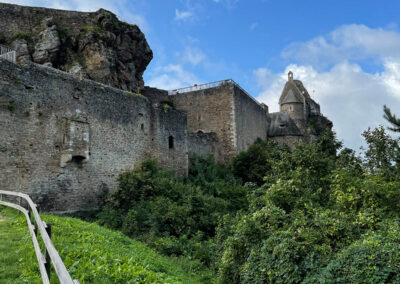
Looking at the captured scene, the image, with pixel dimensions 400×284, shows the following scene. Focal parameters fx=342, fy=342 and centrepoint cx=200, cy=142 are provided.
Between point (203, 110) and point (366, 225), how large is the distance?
19.9 metres

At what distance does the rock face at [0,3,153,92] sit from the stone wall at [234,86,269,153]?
8.78 meters

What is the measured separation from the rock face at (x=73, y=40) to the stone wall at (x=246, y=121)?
8.78 metres

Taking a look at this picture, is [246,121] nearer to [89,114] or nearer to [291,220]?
[89,114]

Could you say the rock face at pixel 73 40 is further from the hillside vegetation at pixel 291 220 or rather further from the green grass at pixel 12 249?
Result: the green grass at pixel 12 249

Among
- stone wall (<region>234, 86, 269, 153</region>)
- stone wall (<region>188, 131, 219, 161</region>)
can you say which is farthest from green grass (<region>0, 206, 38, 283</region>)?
stone wall (<region>234, 86, 269, 153</region>)

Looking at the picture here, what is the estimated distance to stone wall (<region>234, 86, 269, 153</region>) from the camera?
27219 millimetres

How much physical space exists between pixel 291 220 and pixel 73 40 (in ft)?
56.6

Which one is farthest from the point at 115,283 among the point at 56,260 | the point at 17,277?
the point at 56,260

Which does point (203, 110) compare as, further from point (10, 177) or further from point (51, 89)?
point (10, 177)

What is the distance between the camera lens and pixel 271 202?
11062mm

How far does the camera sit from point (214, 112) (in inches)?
1081

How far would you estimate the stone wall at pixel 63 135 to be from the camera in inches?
460

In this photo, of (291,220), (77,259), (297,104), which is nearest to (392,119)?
(291,220)

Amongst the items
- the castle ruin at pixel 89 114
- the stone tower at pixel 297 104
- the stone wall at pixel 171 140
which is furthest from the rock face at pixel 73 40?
the stone tower at pixel 297 104
